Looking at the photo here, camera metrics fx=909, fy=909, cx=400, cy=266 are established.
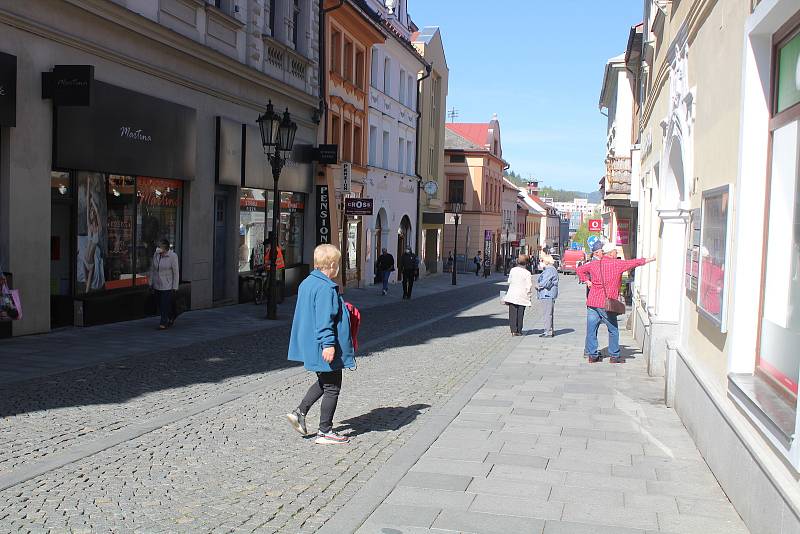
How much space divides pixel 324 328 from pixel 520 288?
Answer: 1042cm

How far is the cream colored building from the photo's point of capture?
16.3 ft

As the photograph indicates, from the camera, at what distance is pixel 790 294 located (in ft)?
16.6

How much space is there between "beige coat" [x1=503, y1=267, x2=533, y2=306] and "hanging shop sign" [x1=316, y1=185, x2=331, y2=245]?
10861 mm

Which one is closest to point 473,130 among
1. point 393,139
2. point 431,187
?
point 431,187

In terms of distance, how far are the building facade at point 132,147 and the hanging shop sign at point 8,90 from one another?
49mm

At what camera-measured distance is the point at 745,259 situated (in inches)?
230

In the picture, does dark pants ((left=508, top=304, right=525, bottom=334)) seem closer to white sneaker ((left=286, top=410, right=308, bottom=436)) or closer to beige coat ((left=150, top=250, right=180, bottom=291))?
beige coat ((left=150, top=250, right=180, bottom=291))

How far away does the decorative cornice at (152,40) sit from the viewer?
13586mm

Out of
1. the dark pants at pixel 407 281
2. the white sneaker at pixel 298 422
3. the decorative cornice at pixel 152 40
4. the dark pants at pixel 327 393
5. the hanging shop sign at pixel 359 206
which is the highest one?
the decorative cornice at pixel 152 40

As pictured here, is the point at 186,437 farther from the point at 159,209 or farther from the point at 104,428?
the point at 159,209

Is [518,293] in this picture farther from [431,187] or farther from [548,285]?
[431,187]

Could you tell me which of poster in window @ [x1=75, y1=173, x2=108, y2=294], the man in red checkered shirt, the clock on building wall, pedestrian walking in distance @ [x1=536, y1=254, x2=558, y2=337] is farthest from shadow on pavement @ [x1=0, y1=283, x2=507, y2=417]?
the clock on building wall

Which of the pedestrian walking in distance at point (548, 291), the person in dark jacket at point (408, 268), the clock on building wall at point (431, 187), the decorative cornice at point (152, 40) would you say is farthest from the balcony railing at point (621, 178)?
the clock on building wall at point (431, 187)

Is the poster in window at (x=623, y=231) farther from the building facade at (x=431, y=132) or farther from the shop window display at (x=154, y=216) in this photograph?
the shop window display at (x=154, y=216)
